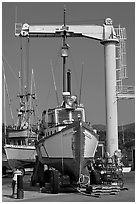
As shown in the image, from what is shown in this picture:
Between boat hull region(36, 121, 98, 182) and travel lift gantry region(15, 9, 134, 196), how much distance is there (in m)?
8.30

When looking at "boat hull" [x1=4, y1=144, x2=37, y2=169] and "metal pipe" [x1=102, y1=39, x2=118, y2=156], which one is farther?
"boat hull" [x1=4, y1=144, x2=37, y2=169]

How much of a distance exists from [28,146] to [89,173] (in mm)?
14151

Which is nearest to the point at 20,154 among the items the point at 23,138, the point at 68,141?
the point at 23,138

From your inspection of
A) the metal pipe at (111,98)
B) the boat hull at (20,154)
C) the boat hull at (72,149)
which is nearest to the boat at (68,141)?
the boat hull at (72,149)

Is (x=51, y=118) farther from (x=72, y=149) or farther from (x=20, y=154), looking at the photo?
(x=20, y=154)

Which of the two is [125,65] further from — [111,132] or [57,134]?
[57,134]

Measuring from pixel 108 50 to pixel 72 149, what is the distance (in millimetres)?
11582

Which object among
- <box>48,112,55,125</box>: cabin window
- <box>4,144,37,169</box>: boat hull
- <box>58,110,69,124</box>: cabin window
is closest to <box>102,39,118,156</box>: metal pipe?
<box>4,144,37,169</box>: boat hull

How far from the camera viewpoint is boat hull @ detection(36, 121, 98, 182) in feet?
54.2

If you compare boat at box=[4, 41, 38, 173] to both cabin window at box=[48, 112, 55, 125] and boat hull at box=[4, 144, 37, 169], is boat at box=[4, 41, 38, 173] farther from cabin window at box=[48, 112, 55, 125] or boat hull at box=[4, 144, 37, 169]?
cabin window at box=[48, 112, 55, 125]

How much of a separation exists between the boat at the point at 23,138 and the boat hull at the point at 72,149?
12.2m

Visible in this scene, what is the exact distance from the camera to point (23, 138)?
34.7 meters

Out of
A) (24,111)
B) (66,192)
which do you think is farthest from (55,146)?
(24,111)

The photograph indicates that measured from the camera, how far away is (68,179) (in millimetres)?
17125
